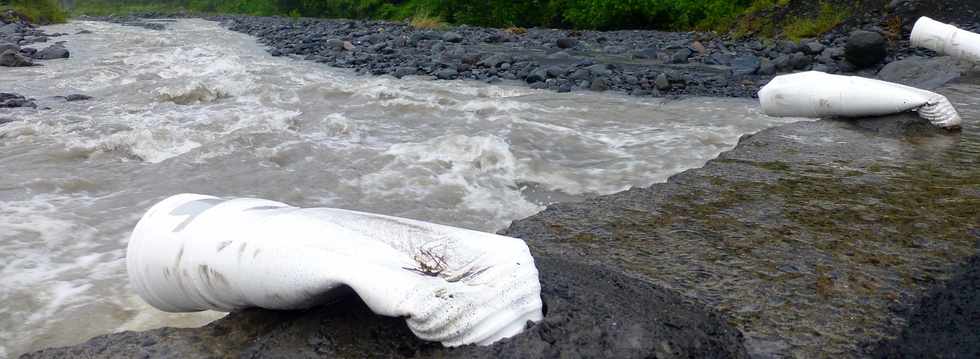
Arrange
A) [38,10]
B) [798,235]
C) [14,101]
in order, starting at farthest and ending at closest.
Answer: [38,10], [14,101], [798,235]

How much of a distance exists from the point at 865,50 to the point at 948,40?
1.12m

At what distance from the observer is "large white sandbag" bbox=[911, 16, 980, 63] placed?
7.74m

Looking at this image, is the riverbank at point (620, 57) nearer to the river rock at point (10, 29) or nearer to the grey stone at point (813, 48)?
the grey stone at point (813, 48)

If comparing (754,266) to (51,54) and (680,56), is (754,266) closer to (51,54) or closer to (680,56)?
(680,56)

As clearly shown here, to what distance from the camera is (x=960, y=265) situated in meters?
2.51

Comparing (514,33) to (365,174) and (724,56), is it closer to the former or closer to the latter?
Result: (724,56)

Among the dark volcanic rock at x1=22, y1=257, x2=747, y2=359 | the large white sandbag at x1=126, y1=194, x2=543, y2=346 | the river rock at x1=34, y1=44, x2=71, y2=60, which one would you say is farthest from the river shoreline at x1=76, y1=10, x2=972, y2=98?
the large white sandbag at x1=126, y1=194, x2=543, y2=346

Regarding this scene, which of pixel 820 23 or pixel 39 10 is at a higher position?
pixel 820 23

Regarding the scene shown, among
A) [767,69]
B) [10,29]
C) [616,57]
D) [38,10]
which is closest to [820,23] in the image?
[767,69]

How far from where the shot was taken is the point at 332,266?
74.8 inches

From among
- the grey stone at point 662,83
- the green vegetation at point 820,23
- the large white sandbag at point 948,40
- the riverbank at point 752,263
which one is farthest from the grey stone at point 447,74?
the green vegetation at point 820,23

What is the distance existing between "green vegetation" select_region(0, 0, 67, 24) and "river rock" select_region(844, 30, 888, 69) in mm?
21757

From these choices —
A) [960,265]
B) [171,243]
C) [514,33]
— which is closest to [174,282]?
[171,243]

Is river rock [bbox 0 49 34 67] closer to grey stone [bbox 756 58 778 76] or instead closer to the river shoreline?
the river shoreline
